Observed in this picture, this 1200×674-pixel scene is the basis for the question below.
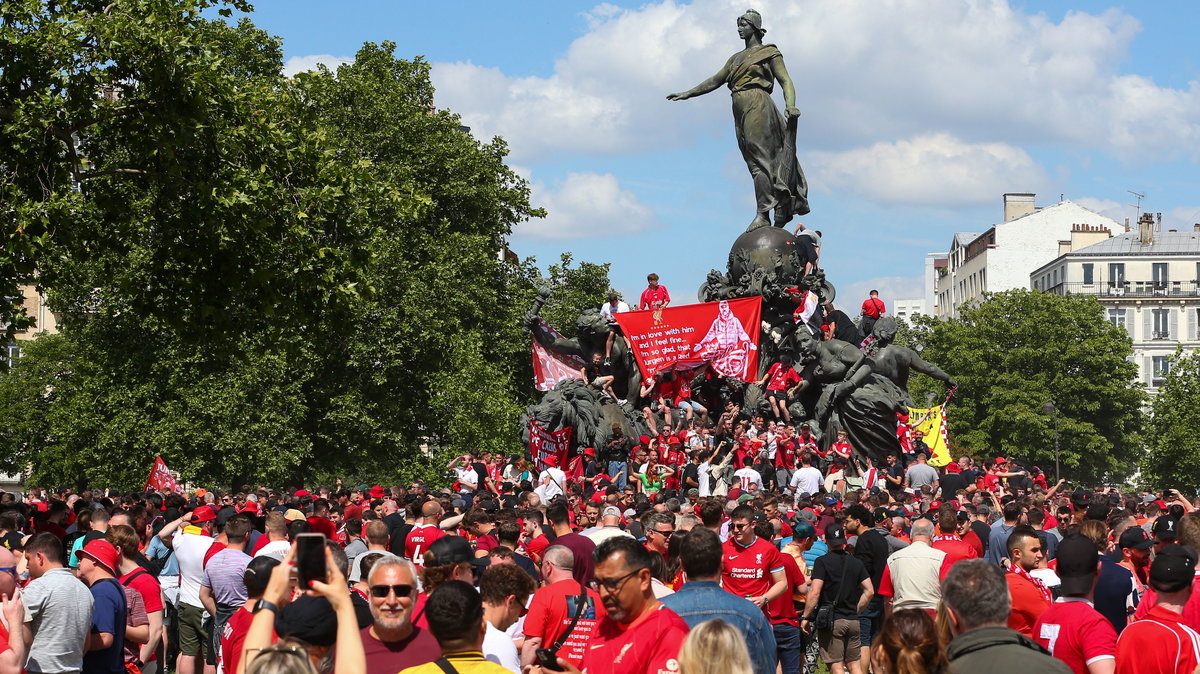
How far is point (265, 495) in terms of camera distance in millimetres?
21594

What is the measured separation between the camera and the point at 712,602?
6.20 meters

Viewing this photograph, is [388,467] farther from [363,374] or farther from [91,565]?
[91,565]

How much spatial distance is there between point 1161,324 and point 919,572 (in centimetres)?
8273

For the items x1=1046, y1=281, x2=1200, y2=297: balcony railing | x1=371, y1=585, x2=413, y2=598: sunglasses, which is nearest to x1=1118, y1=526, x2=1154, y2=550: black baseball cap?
x1=371, y1=585, x2=413, y2=598: sunglasses

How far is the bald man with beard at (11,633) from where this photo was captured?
7441 mm

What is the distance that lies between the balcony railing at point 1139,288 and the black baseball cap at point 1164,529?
7827 centimetres

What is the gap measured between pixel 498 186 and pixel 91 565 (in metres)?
36.2

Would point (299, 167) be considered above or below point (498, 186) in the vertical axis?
below

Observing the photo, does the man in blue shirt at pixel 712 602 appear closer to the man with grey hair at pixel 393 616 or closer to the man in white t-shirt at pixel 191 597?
the man with grey hair at pixel 393 616

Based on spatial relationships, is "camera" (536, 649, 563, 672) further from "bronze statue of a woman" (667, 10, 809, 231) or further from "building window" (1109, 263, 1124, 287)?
"building window" (1109, 263, 1124, 287)

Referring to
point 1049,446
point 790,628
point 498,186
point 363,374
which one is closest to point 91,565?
point 790,628

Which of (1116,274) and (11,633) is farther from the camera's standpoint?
(1116,274)

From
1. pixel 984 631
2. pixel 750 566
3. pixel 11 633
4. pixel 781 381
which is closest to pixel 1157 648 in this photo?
pixel 984 631

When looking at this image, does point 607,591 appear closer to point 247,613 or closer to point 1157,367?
point 247,613
